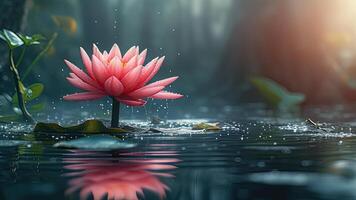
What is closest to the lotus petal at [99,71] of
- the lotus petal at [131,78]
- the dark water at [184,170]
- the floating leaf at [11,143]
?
the lotus petal at [131,78]

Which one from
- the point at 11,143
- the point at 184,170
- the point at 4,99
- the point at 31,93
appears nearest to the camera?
the point at 184,170

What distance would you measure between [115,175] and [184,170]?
27 cm

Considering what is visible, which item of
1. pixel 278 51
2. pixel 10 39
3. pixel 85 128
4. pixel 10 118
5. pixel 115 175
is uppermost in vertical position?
pixel 278 51

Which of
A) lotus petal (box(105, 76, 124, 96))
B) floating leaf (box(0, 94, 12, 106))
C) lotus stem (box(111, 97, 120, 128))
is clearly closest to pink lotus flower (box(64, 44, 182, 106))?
lotus petal (box(105, 76, 124, 96))

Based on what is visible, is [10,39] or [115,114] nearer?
[115,114]

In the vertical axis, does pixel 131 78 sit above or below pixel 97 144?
above

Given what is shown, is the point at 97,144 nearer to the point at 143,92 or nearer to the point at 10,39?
the point at 143,92

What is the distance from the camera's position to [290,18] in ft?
50.7

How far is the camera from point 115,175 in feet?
6.82

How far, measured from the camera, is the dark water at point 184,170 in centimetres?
177

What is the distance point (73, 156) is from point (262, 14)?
14.3 meters

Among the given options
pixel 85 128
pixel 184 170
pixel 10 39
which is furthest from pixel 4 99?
pixel 184 170

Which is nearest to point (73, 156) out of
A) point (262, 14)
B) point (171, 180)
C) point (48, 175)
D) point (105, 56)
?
point (48, 175)

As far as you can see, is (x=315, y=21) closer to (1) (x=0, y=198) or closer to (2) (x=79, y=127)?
(2) (x=79, y=127)
